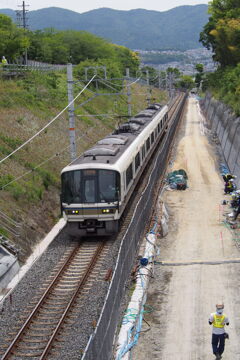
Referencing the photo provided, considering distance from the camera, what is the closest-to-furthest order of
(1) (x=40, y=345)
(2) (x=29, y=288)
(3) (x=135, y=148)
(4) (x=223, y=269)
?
(1) (x=40, y=345)
(2) (x=29, y=288)
(4) (x=223, y=269)
(3) (x=135, y=148)

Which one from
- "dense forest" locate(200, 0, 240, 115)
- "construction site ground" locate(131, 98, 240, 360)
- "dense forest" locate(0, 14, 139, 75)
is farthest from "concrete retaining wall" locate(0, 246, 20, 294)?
"dense forest" locate(0, 14, 139, 75)

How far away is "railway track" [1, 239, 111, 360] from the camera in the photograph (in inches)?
499

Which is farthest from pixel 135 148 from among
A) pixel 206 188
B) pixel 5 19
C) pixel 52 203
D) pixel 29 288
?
pixel 5 19

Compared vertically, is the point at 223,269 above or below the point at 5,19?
below

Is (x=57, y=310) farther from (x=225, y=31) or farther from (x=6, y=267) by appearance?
(x=225, y=31)

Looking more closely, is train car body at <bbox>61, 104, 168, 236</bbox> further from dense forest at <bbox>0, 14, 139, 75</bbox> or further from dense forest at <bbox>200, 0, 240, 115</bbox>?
dense forest at <bbox>0, 14, 139, 75</bbox>

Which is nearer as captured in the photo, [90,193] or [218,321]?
[218,321]

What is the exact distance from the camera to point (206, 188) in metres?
31.6

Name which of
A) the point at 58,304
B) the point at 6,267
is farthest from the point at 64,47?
the point at 58,304

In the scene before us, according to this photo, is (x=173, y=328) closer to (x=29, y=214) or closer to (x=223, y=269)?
(x=223, y=269)

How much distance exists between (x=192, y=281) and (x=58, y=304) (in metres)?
4.37

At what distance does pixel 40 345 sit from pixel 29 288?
146 inches

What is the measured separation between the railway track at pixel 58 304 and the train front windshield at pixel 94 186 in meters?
1.69

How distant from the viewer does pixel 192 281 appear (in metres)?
17.0
